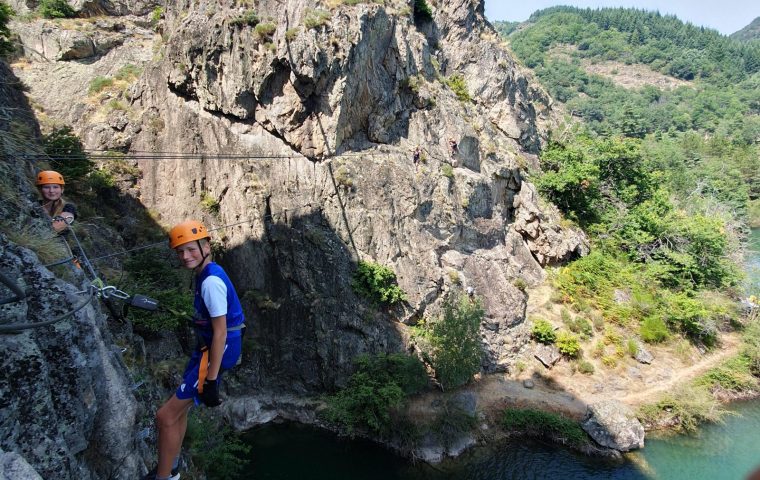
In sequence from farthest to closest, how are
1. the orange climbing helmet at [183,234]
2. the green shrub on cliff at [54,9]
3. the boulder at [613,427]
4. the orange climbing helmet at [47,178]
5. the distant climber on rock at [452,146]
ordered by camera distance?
the green shrub on cliff at [54,9], the distant climber on rock at [452,146], the boulder at [613,427], the orange climbing helmet at [47,178], the orange climbing helmet at [183,234]

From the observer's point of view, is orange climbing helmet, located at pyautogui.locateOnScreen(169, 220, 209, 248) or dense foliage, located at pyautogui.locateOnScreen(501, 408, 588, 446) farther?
dense foliage, located at pyautogui.locateOnScreen(501, 408, 588, 446)

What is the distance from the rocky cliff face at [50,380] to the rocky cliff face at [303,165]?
11817mm

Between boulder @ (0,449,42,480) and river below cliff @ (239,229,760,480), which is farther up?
boulder @ (0,449,42,480)

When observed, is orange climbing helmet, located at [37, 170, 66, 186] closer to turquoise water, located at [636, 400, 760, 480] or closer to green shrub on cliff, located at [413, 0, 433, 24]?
turquoise water, located at [636, 400, 760, 480]

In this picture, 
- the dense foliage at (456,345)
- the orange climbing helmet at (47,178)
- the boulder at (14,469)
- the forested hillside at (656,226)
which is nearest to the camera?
the boulder at (14,469)

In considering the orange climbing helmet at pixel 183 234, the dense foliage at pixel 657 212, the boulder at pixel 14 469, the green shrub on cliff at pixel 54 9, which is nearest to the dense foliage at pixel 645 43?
the dense foliage at pixel 657 212

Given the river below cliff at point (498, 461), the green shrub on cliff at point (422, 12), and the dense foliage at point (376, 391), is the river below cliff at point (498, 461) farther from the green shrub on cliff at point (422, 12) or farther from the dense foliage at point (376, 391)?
the green shrub on cliff at point (422, 12)

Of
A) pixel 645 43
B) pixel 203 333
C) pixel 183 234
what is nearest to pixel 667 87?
pixel 645 43

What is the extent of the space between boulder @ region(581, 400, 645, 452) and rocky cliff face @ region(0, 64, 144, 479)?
1628 centimetres

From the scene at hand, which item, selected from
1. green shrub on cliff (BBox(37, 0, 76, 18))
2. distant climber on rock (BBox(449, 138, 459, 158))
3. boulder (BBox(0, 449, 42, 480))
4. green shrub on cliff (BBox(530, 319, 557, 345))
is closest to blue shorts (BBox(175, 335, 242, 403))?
boulder (BBox(0, 449, 42, 480))

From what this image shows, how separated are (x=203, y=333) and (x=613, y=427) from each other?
673 inches

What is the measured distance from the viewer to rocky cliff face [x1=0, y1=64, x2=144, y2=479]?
3.34 m

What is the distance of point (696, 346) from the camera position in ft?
70.2

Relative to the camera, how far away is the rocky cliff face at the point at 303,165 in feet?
54.9
